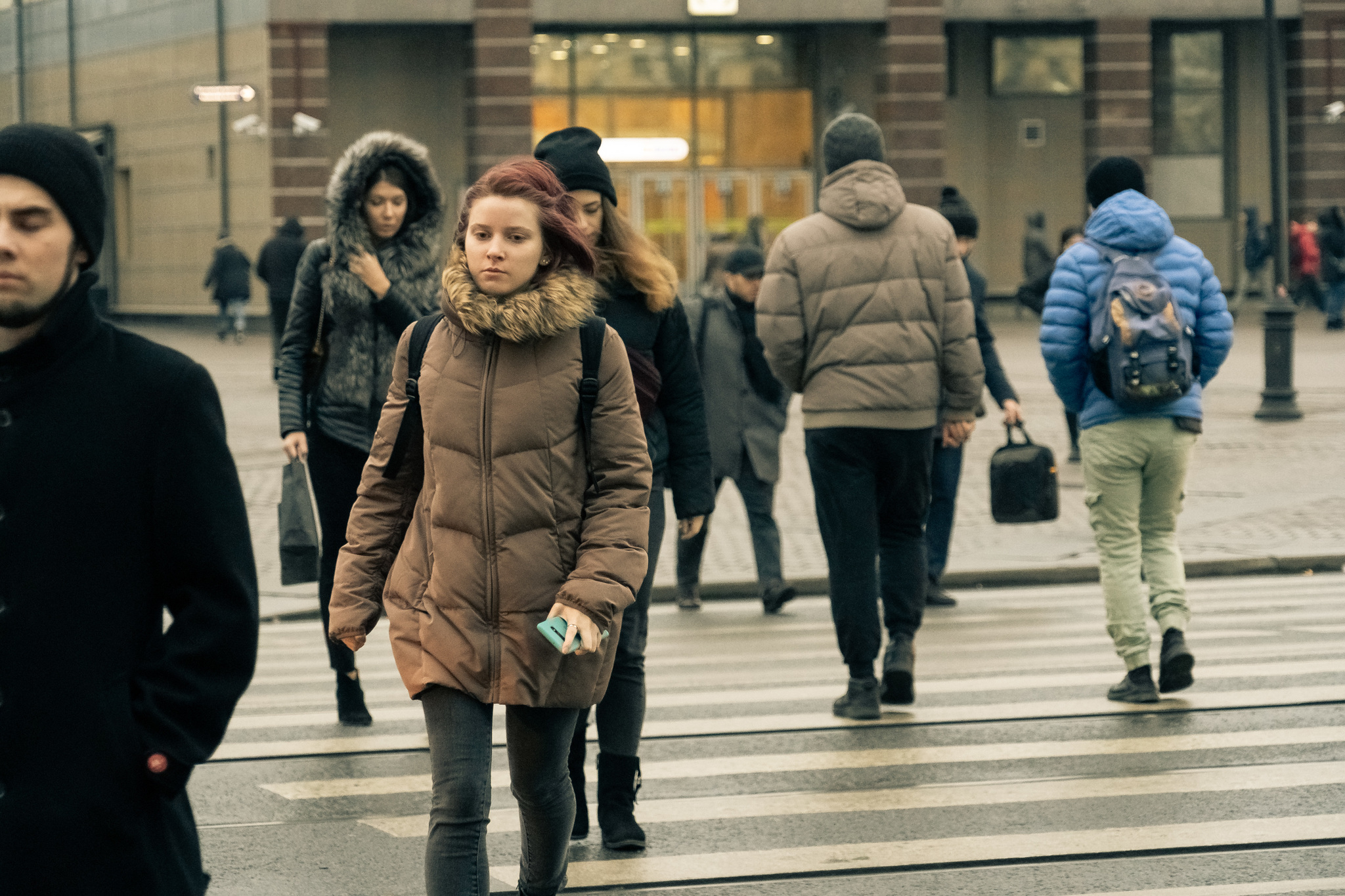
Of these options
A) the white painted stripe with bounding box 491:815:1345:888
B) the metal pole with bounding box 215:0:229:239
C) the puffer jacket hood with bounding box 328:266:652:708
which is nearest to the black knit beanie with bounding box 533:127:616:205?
the puffer jacket hood with bounding box 328:266:652:708

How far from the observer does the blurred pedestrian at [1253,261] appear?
120 feet

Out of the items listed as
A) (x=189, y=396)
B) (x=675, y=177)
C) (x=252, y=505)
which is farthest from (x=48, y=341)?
(x=675, y=177)

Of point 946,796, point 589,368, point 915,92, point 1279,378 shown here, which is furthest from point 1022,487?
point 915,92

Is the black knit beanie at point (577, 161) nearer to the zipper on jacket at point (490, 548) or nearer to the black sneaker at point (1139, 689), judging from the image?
the zipper on jacket at point (490, 548)

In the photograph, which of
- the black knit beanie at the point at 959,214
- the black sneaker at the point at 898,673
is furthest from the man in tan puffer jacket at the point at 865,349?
the black knit beanie at the point at 959,214

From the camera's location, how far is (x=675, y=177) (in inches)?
1487

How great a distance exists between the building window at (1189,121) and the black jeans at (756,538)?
30240 mm

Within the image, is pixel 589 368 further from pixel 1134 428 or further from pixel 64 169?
pixel 1134 428

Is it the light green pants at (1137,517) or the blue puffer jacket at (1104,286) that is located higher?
A: the blue puffer jacket at (1104,286)

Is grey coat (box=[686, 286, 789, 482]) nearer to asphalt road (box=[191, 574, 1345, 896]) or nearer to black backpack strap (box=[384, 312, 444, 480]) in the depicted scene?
asphalt road (box=[191, 574, 1345, 896])

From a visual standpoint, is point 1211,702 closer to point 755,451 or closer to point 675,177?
point 755,451

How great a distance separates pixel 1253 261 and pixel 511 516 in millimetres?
34916

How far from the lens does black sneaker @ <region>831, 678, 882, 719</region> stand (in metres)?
6.95

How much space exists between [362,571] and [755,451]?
597 cm
